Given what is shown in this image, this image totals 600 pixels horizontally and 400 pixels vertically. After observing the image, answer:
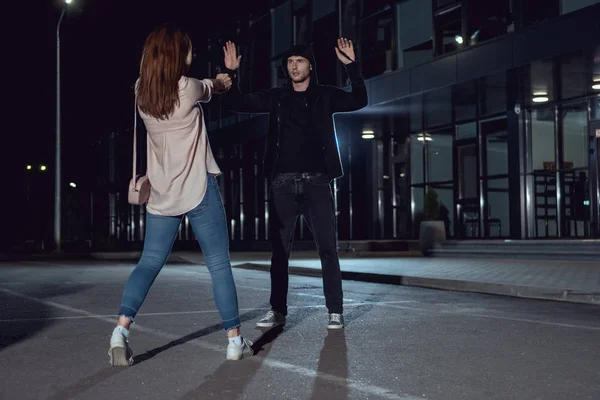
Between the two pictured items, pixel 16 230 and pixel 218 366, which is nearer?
pixel 218 366

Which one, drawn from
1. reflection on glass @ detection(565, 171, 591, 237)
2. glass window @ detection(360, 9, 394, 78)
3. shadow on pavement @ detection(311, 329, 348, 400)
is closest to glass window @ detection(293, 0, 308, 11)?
glass window @ detection(360, 9, 394, 78)

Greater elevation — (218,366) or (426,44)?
(426,44)

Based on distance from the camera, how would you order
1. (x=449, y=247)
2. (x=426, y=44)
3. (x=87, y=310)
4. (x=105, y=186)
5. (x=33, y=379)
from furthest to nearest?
(x=105, y=186)
(x=426, y=44)
(x=449, y=247)
(x=87, y=310)
(x=33, y=379)

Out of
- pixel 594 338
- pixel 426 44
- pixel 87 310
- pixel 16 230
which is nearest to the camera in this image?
pixel 594 338

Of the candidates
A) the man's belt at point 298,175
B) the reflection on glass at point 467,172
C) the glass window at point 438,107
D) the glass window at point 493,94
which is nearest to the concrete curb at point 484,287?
the man's belt at point 298,175

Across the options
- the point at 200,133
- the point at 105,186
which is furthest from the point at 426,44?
the point at 105,186

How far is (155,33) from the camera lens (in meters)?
4.99

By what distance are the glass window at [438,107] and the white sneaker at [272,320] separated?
1564cm

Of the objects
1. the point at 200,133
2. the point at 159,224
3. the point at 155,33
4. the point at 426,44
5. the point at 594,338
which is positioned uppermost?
the point at 426,44

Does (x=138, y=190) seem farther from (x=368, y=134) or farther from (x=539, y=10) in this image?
(x=368, y=134)

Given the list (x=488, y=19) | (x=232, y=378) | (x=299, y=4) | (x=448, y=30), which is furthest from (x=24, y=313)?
(x=299, y=4)

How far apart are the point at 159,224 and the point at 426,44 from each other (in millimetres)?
21366

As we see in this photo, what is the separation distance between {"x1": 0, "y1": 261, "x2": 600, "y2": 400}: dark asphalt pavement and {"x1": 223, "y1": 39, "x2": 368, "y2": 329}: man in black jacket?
2.10 feet

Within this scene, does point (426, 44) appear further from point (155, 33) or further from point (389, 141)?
point (155, 33)
